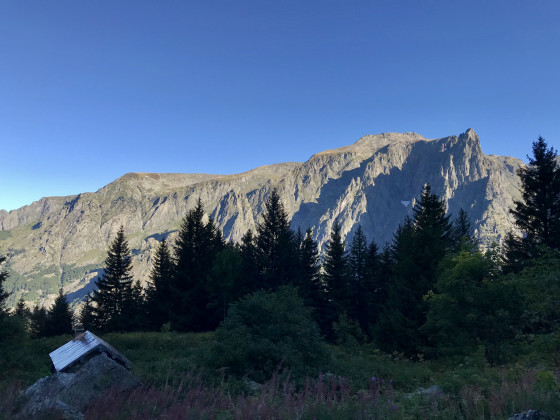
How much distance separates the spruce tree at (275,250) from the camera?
34.6 m

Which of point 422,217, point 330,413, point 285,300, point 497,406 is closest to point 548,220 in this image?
point 422,217

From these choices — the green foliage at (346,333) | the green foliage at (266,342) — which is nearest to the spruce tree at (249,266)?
the green foliage at (346,333)

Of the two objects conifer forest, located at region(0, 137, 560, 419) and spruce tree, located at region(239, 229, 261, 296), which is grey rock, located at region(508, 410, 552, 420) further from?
spruce tree, located at region(239, 229, 261, 296)

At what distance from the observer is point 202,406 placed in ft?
15.4

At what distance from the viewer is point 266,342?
1009 cm

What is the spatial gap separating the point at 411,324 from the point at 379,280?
63.7ft

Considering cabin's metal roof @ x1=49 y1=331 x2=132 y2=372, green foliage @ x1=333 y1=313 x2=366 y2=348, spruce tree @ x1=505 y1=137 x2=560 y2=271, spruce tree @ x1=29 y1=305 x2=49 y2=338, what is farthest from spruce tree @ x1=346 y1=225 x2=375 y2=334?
spruce tree @ x1=29 y1=305 x2=49 y2=338

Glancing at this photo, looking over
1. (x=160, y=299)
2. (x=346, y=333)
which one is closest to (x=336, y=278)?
(x=346, y=333)

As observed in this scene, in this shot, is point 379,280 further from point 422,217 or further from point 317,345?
point 317,345

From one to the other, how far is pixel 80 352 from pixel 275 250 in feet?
94.6

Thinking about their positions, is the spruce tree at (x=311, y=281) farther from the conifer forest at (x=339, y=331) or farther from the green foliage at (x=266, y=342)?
the green foliage at (x=266, y=342)

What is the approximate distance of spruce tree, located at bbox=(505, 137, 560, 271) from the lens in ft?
68.4

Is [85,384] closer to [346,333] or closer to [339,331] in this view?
[346,333]

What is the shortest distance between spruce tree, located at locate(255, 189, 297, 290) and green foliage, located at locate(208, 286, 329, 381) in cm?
2178
